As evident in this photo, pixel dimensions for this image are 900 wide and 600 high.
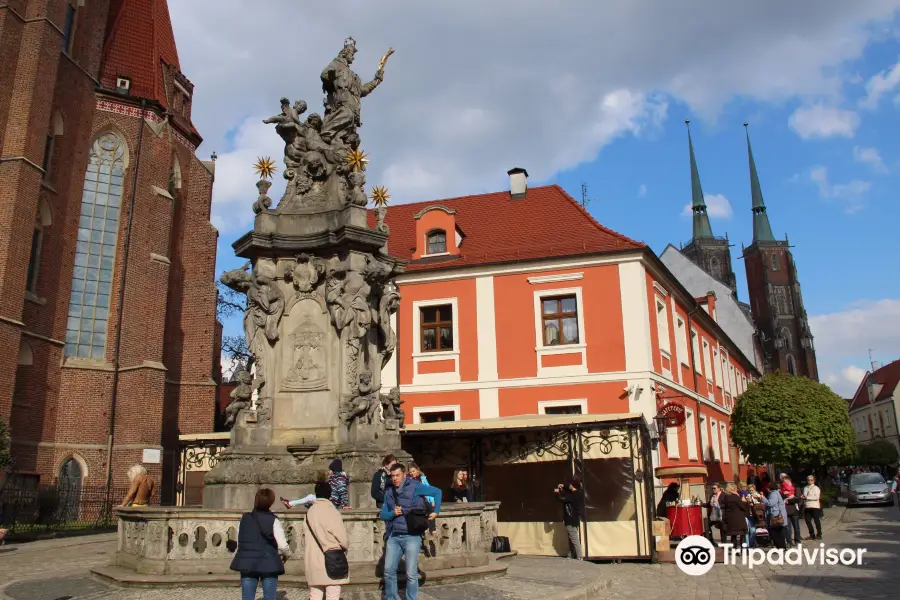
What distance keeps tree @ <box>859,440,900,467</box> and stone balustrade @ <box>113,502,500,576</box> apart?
225 feet

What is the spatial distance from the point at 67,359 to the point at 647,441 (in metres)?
20.8

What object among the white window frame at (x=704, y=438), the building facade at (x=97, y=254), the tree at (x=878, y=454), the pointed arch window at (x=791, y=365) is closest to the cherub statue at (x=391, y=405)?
the building facade at (x=97, y=254)

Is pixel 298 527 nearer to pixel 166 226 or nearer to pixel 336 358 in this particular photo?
pixel 336 358

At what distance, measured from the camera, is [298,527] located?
8109 millimetres

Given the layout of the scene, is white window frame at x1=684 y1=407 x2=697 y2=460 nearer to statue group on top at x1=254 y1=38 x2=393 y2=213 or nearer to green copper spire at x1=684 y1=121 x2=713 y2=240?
statue group on top at x1=254 y1=38 x2=393 y2=213

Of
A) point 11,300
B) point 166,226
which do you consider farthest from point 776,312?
point 11,300

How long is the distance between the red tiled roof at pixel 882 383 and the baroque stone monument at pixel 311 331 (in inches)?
3240

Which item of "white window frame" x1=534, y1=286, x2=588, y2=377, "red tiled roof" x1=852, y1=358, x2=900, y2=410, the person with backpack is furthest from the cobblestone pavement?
"red tiled roof" x1=852, y1=358, x2=900, y2=410

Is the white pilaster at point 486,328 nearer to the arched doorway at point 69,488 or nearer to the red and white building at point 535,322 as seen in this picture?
the red and white building at point 535,322

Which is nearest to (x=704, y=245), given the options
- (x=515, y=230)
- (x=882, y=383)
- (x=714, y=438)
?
(x=882, y=383)

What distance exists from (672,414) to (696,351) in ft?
32.9

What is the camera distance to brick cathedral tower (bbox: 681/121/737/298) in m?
98.4

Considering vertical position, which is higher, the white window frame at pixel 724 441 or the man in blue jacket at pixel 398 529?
the white window frame at pixel 724 441

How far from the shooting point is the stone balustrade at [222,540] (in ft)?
26.1
